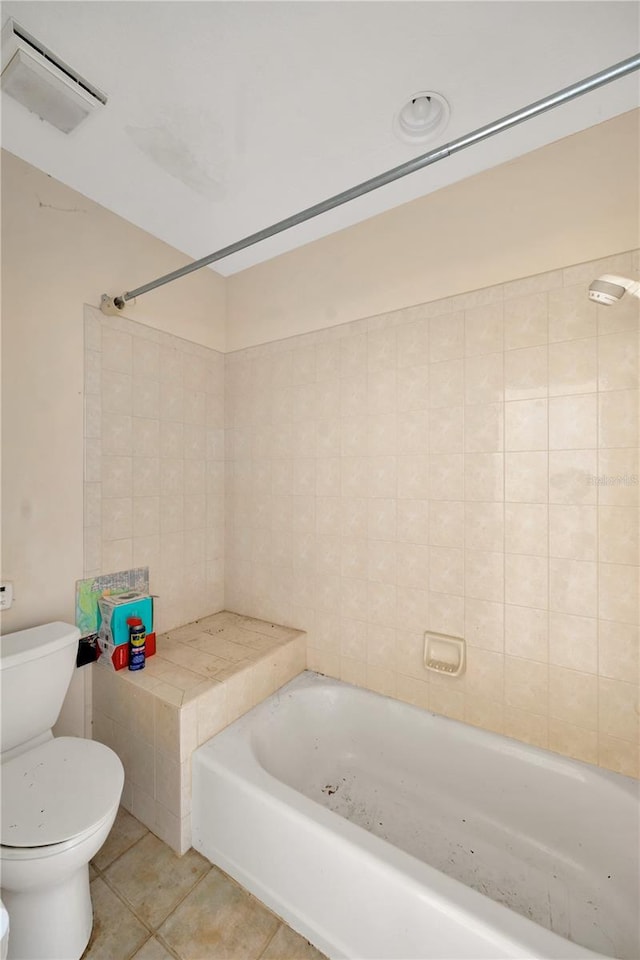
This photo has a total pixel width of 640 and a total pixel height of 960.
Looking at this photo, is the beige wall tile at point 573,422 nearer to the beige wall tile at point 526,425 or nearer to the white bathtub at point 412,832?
the beige wall tile at point 526,425

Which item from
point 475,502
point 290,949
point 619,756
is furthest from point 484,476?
point 290,949

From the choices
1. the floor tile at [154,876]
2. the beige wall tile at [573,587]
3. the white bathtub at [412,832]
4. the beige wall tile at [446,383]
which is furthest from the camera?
the beige wall tile at [446,383]

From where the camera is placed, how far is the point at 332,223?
6.47 ft

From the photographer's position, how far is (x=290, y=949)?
4.05 ft

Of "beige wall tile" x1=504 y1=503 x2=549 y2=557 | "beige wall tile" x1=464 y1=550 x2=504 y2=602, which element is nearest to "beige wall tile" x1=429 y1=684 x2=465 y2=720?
"beige wall tile" x1=464 y1=550 x2=504 y2=602

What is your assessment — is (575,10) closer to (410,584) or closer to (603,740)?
(410,584)

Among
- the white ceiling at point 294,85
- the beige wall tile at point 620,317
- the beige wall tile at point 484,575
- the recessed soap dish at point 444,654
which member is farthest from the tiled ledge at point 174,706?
the white ceiling at point 294,85

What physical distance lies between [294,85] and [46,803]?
2254 mm

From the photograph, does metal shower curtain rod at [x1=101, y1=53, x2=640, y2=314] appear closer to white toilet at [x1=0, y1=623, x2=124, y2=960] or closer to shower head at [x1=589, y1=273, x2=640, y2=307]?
shower head at [x1=589, y1=273, x2=640, y2=307]

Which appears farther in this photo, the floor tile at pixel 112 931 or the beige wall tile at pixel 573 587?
the beige wall tile at pixel 573 587

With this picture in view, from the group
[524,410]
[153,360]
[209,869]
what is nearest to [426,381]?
[524,410]

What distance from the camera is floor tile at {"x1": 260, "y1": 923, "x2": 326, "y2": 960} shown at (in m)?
1.21

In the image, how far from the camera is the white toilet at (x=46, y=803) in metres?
1.09

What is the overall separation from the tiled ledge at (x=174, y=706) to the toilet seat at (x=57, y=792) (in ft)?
0.72
